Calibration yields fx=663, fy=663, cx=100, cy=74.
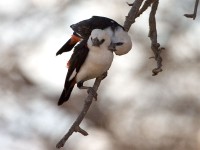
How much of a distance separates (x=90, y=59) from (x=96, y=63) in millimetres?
18

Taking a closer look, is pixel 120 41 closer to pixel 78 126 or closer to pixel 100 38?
pixel 100 38

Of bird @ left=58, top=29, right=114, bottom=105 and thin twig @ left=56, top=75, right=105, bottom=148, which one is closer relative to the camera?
thin twig @ left=56, top=75, right=105, bottom=148

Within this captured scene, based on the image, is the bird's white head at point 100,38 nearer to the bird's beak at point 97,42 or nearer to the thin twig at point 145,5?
the bird's beak at point 97,42

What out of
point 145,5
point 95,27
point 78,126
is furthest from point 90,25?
point 78,126

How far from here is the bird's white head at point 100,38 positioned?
3.69 feet

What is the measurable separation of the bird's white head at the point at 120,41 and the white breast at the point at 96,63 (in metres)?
0.02

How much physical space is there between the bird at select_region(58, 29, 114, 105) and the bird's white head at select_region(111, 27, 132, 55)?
13mm

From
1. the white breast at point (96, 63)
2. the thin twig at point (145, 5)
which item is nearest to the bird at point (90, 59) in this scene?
the white breast at point (96, 63)

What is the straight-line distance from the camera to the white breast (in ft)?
3.72

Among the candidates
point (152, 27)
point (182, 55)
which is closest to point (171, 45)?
point (182, 55)

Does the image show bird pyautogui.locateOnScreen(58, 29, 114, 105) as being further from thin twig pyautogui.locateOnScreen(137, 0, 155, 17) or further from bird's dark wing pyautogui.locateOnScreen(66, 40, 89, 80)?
thin twig pyautogui.locateOnScreen(137, 0, 155, 17)

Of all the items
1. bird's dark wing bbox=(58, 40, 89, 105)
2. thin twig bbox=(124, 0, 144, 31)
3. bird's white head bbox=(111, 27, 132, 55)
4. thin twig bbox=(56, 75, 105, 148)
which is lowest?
thin twig bbox=(56, 75, 105, 148)

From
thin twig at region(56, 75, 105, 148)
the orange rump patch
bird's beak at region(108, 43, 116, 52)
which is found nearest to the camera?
thin twig at region(56, 75, 105, 148)

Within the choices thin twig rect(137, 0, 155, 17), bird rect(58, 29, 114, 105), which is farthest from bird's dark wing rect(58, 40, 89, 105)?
thin twig rect(137, 0, 155, 17)
